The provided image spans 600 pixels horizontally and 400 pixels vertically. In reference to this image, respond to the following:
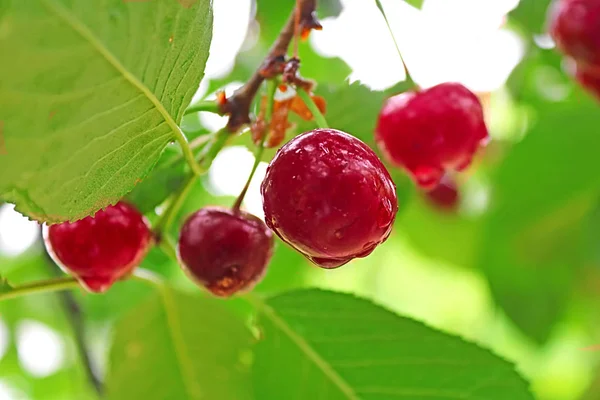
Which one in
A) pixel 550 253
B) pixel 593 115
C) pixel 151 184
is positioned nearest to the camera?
pixel 151 184

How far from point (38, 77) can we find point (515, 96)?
1.53m

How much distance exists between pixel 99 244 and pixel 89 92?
0.36 metres

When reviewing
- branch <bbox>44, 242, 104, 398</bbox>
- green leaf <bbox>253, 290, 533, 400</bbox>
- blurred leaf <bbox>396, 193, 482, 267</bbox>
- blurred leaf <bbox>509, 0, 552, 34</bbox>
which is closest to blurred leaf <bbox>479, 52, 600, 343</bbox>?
blurred leaf <bbox>509, 0, 552, 34</bbox>

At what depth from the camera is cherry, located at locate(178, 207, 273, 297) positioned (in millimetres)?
916

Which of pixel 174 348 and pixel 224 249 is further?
pixel 174 348

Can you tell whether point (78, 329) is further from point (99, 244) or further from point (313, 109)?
point (313, 109)

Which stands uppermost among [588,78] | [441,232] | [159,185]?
[159,185]

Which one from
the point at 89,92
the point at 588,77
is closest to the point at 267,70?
the point at 89,92

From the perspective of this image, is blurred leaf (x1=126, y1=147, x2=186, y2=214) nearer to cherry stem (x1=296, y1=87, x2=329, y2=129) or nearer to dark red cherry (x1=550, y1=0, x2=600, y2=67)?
cherry stem (x1=296, y1=87, x2=329, y2=129)

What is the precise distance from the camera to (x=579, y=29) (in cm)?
125

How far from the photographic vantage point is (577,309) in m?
2.42

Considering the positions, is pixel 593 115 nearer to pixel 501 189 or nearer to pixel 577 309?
pixel 501 189

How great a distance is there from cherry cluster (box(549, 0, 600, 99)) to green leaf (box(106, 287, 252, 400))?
0.74 m

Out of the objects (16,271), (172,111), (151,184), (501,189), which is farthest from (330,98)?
(16,271)
